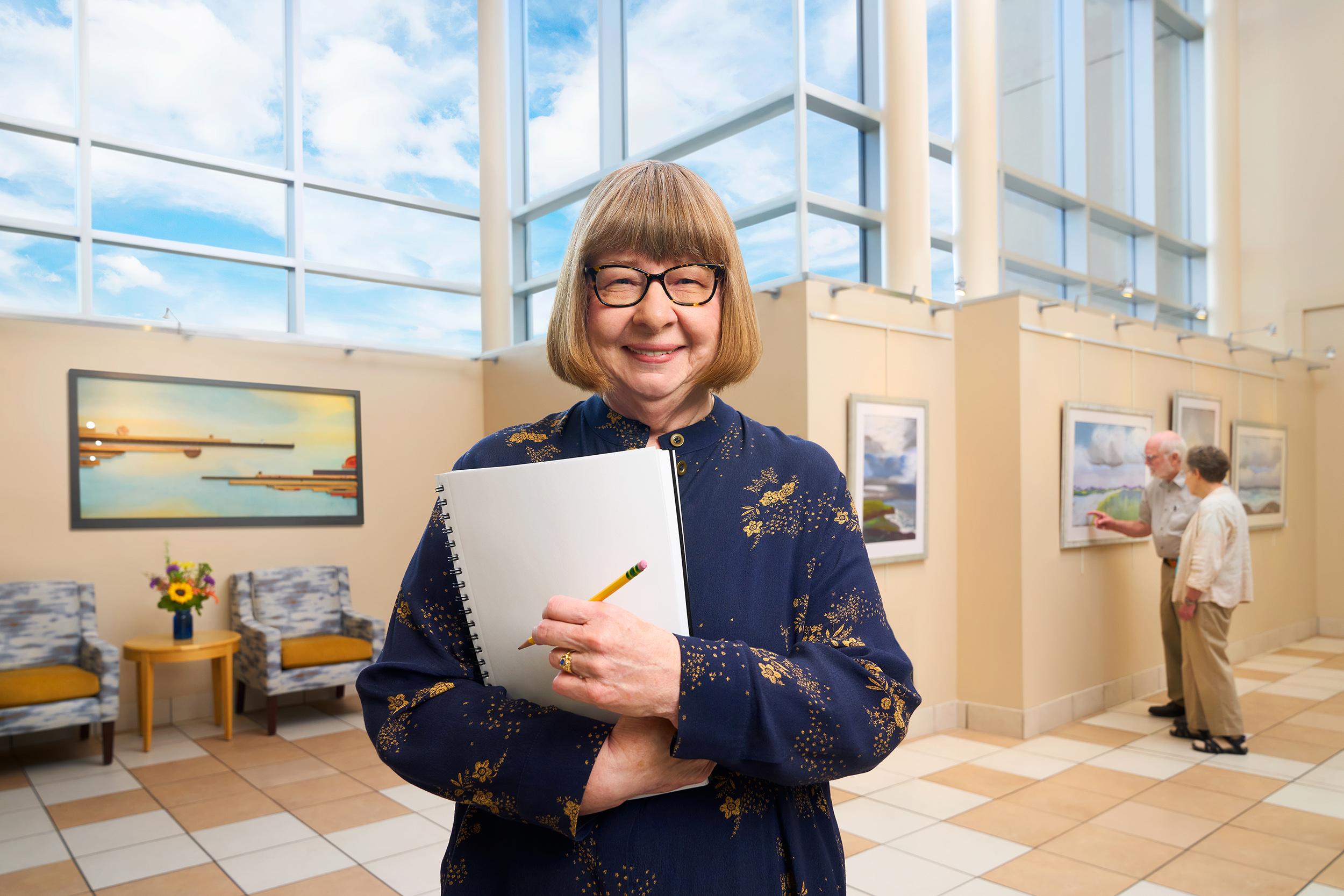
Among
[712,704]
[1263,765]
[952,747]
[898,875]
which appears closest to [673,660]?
[712,704]

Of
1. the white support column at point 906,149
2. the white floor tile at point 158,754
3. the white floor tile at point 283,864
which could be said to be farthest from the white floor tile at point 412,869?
the white support column at point 906,149

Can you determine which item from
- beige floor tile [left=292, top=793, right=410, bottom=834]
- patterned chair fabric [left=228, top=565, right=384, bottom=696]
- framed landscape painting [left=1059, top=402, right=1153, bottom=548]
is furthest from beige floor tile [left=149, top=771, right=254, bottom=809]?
framed landscape painting [left=1059, top=402, right=1153, bottom=548]

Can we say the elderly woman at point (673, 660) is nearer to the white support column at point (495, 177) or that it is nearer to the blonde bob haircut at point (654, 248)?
the blonde bob haircut at point (654, 248)

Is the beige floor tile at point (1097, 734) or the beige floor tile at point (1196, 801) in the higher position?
the beige floor tile at point (1196, 801)

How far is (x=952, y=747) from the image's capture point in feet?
16.6

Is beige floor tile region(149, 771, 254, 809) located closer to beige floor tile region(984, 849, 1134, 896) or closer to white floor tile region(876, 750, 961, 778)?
white floor tile region(876, 750, 961, 778)

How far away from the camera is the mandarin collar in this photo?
104cm

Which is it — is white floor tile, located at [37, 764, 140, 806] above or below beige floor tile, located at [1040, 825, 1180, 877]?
below

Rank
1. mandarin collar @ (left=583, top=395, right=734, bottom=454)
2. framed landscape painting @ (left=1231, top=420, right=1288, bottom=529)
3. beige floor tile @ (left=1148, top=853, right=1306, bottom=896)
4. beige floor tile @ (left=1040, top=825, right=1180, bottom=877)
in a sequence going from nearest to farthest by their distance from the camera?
mandarin collar @ (left=583, top=395, right=734, bottom=454) < beige floor tile @ (left=1148, top=853, right=1306, bottom=896) < beige floor tile @ (left=1040, top=825, right=1180, bottom=877) < framed landscape painting @ (left=1231, top=420, right=1288, bottom=529)

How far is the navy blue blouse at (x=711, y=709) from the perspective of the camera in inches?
33.2

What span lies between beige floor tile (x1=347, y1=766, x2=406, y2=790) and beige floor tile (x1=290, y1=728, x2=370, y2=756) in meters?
0.40

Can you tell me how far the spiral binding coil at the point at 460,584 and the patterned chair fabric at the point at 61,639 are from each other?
5192 millimetres

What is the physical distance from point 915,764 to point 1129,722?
1.82 m

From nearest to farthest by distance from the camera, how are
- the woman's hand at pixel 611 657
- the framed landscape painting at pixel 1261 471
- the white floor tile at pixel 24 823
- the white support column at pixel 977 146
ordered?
1. the woman's hand at pixel 611 657
2. the white floor tile at pixel 24 823
3. the white support column at pixel 977 146
4. the framed landscape painting at pixel 1261 471
